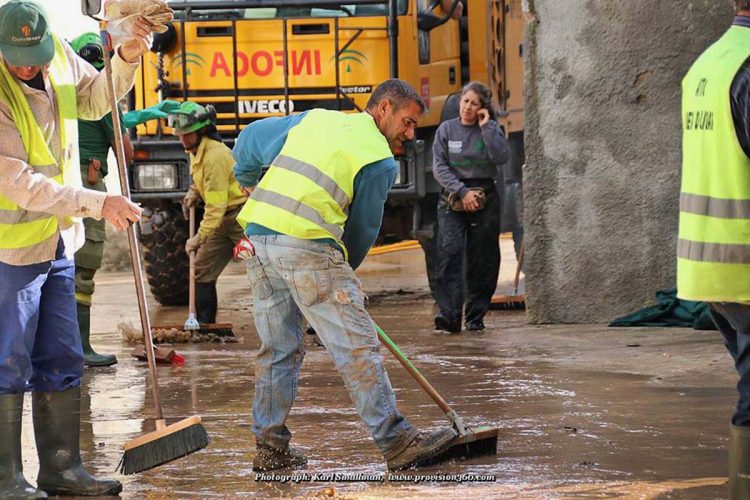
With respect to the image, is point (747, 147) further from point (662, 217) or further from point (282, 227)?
point (662, 217)

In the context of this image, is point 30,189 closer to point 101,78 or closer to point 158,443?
point 101,78

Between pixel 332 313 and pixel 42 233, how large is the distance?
115 cm

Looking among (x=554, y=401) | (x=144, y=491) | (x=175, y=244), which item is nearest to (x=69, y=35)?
(x=175, y=244)

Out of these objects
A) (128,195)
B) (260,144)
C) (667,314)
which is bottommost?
(667,314)

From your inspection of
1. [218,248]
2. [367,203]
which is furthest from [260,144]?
[218,248]

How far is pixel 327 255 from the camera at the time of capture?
217 inches

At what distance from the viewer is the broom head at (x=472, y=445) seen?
5.70 m

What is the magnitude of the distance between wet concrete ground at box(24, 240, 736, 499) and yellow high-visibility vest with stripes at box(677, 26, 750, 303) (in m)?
1.01

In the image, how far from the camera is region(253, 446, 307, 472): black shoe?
222 inches

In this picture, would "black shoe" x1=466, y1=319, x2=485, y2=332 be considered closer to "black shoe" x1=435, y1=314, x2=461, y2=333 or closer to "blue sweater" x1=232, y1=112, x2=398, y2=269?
"black shoe" x1=435, y1=314, x2=461, y2=333

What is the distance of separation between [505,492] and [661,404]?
1.91 metres

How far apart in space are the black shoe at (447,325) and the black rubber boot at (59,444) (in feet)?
16.7

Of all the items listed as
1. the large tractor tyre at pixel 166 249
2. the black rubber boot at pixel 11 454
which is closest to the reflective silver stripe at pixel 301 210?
the black rubber boot at pixel 11 454

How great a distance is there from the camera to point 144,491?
5.36 m
